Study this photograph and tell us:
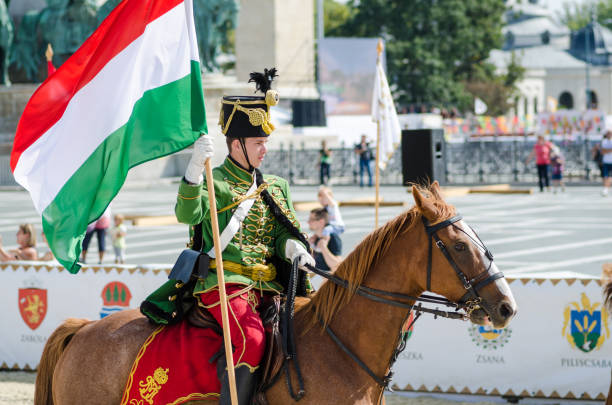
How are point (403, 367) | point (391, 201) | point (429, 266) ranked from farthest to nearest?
point (391, 201), point (403, 367), point (429, 266)

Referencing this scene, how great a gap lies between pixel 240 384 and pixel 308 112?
3786 centimetres

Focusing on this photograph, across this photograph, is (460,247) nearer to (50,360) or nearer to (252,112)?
(252,112)

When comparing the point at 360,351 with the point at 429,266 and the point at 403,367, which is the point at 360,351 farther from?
the point at 403,367

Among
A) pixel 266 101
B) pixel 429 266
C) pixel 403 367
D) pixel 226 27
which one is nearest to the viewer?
pixel 429 266

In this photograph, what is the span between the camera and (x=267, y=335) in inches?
205

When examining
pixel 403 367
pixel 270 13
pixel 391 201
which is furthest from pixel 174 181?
pixel 403 367

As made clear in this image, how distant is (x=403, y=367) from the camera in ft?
30.5

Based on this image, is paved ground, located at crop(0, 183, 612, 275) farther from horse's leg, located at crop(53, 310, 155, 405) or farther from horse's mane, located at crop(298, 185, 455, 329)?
horse's leg, located at crop(53, 310, 155, 405)

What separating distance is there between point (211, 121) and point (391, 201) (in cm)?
1173

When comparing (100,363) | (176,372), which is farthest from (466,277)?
(100,363)

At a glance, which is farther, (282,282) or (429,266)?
(282,282)

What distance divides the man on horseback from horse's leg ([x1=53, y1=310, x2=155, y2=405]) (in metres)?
0.45

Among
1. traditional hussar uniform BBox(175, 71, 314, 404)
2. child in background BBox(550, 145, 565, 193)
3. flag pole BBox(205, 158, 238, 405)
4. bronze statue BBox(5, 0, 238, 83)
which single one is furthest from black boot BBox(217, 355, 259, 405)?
bronze statue BBox(5, 0, 238, 83)

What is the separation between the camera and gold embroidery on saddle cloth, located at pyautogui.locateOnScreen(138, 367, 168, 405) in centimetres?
514
